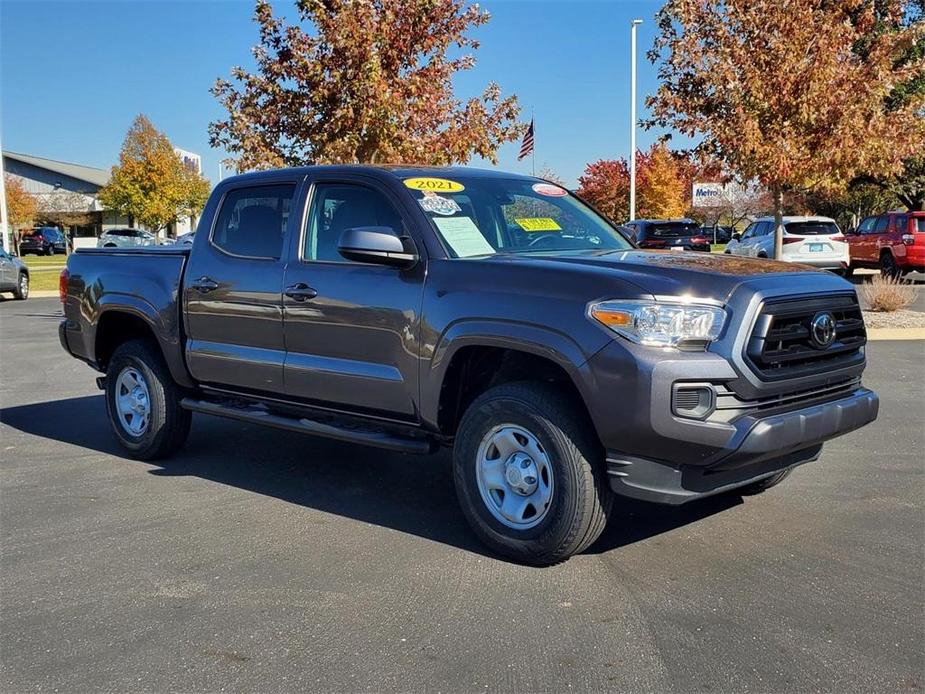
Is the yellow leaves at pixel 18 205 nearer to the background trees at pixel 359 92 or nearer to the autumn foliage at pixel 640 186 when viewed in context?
the autumn foliage at pixel 640 186

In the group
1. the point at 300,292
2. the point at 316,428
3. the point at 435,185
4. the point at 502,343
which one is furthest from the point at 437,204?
the point at 316,428

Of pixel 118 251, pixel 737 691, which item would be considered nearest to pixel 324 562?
pixel 737 691

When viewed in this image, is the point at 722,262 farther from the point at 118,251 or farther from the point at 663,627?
the point at 118,251

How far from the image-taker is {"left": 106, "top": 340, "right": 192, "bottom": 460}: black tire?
20.1 ft

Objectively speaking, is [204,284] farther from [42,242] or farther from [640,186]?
[42,242]

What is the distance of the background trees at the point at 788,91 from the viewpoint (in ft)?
40.9

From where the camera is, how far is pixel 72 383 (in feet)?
31.8

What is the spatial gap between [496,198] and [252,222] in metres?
1.65

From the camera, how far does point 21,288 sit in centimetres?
2212

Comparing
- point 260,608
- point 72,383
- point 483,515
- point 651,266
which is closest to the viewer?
point 260,608

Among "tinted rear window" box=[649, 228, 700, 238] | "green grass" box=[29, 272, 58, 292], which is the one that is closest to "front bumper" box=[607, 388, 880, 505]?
"tinted rear window" box=[649, 228, 700, 238]

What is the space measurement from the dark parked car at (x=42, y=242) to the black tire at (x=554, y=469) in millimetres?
58499

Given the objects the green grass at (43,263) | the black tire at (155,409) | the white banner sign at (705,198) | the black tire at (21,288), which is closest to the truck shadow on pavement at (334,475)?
the black tire at (155,409)

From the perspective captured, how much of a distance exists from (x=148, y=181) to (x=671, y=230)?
38120 mm
